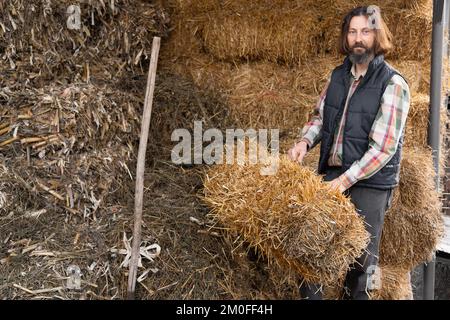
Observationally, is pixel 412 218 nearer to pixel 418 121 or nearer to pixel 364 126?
pixel 418 121

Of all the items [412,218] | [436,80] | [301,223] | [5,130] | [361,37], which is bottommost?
[412,218]

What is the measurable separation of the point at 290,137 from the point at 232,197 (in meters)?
1.23

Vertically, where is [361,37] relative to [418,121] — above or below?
above

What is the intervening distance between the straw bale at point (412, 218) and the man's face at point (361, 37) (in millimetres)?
1182

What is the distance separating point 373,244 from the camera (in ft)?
8.93

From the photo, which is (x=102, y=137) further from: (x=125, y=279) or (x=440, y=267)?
(x=440, y=267)

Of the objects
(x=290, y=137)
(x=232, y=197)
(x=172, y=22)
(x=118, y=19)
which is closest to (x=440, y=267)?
(x=290, y=137)

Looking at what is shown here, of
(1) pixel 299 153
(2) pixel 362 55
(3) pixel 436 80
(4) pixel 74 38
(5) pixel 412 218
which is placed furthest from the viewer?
(3) pixel 436 80

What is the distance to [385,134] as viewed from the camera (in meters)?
2.46

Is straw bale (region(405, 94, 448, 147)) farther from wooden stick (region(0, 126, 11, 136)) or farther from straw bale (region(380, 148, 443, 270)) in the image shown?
wooden stick (region(0, 126, 11, 136))

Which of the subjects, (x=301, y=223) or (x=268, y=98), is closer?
(x=301, y=223)

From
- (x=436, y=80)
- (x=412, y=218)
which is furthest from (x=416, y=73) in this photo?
(x=412, y=218)

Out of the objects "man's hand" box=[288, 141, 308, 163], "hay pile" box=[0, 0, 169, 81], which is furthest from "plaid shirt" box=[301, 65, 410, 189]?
"hay pile" box=[0, 0, 169, 81]

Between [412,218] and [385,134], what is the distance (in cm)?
126
